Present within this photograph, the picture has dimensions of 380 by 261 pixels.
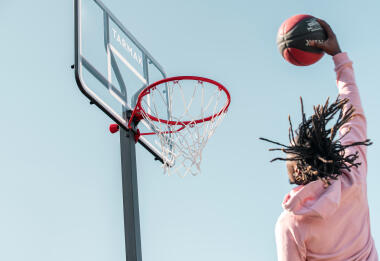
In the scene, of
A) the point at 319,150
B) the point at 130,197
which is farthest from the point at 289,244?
the point at 130,197

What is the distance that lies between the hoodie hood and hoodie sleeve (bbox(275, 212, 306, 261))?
0.08 m

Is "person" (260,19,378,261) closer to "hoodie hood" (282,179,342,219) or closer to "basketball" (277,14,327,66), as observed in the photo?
"hoodie hood" (282,179,342,219)

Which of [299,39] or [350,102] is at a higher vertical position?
[299,39]

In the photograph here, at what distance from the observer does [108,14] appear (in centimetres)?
691

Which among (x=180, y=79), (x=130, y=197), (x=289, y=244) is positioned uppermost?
(x=180, y=79)

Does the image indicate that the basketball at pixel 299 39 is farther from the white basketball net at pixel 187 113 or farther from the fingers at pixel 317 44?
the white basketball net at pixel 187 113

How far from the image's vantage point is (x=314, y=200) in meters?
2.54

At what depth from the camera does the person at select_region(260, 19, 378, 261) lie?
254 cm

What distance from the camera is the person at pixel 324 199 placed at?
2.54 metres

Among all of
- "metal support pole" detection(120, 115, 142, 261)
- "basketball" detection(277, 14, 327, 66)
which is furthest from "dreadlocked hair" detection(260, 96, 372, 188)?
"metal support pole" detection(120, 115, 142, 261)

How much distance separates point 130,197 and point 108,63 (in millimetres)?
1651

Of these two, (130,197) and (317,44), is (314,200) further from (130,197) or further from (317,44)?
(130,197)

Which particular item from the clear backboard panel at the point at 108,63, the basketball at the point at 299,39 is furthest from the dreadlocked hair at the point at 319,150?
the clear backboard panel at the point at 108,63

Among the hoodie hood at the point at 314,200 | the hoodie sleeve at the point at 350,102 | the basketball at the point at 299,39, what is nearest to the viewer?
the hoodie hood at the point at 314,200
